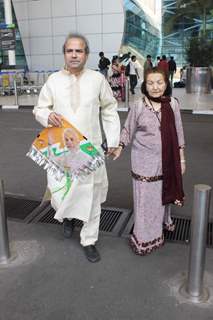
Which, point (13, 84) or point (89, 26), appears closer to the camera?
point (13, 84)

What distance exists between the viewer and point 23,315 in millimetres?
2742

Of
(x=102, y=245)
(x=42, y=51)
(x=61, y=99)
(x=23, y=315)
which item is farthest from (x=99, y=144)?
(x=42, y=51)

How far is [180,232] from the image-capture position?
402 centimetres

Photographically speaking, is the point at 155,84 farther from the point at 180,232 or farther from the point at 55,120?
the point at 180,232

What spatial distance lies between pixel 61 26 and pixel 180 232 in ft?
81.9

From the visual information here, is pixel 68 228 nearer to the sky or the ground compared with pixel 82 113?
nearer to the ground

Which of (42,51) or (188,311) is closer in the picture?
(188,311)

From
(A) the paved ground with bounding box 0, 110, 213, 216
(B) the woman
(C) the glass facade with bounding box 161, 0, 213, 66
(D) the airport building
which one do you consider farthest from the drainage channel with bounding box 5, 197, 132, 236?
(C) the glass facade with bounding box 161, 0, 213, 66

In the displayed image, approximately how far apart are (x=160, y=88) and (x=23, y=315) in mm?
1990

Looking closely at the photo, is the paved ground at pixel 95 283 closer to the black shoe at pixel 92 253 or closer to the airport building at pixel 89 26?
the black shoe at pixel 92 253

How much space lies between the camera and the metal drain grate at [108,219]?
4105 mm

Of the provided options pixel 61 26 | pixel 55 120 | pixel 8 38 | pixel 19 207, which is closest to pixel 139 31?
pixel 61 26

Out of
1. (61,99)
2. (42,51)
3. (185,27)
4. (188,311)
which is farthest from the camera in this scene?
(185,27)

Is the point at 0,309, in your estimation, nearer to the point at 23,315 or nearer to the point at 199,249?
the point at 23,315
